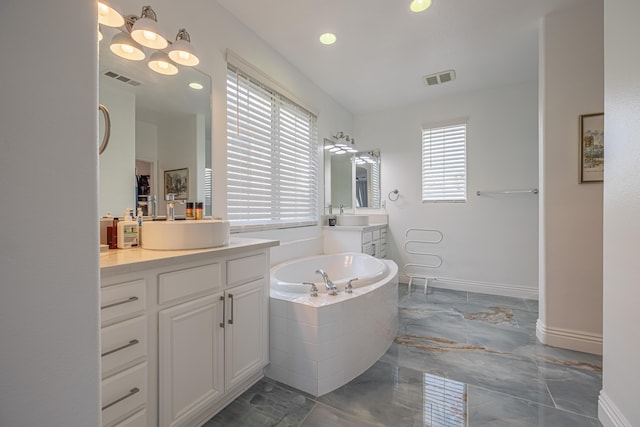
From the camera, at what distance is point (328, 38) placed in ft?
7.91

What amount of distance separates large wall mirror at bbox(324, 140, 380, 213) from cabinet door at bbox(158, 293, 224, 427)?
8.72ft

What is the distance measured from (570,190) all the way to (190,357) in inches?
109

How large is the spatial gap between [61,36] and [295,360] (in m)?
1.69

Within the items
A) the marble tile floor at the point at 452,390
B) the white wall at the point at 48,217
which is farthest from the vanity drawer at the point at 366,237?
the white wall at the point at 48,217

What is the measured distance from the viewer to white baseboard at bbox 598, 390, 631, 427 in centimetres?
121

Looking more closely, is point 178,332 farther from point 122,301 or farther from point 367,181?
point 367,181

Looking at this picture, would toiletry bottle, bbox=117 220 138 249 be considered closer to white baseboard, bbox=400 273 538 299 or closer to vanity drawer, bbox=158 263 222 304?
vanity drawer, bbox=158 263 222 304

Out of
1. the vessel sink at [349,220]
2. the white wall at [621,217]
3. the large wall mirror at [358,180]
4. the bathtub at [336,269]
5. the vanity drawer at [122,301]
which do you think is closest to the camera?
the vanity drawer at [122,301]

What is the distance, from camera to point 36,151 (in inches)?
15.7

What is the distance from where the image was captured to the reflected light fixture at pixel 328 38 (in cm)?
237

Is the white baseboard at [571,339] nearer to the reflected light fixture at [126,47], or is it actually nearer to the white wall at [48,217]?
the white wall at [48,217]

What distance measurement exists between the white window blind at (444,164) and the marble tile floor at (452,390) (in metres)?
1.83


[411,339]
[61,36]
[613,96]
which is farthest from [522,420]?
[61,36]

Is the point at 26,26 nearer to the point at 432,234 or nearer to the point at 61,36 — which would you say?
the point at 61,36
